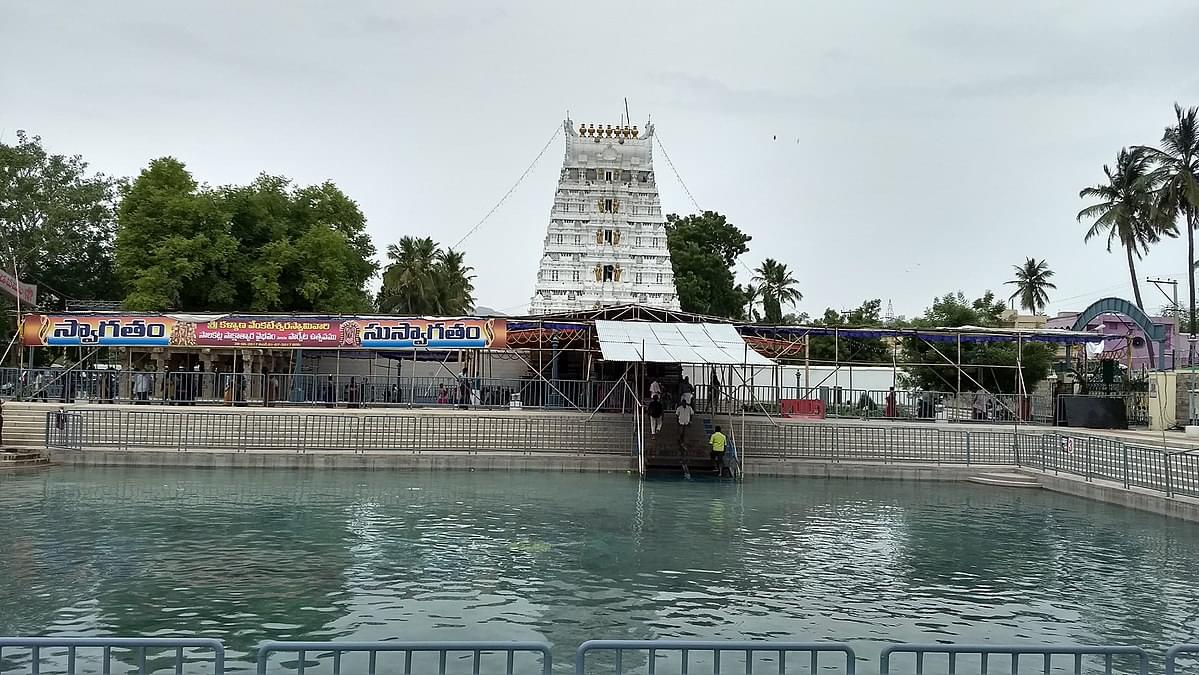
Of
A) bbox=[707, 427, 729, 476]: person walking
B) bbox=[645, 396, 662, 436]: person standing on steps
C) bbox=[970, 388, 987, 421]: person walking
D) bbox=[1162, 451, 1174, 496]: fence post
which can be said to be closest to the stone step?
bbox=[645, 396, 662, 436]: person standing on steps

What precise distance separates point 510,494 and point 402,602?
7863 millimetres

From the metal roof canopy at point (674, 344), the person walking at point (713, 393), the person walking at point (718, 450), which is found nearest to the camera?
the person walking at point (718, 450)

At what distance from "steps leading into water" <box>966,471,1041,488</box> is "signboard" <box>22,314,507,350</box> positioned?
13.3 m

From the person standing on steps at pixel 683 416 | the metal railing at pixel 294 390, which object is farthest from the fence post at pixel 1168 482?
the metal railing at pixel 294 390

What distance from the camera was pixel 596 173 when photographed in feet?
179

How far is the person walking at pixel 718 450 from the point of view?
1973cm

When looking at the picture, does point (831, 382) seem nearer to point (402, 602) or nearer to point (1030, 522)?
point (1030, 522)

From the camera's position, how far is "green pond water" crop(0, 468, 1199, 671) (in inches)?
322

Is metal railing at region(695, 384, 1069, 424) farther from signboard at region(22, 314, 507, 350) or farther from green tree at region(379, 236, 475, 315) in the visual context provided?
green tree at region(379, 236, 475, 315)

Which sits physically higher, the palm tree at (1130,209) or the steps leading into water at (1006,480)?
the palm tree at (1130,209)

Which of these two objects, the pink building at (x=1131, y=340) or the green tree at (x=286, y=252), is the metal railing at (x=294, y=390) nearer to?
the green tree at (x=286, y=252)

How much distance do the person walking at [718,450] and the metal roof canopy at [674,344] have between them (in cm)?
174

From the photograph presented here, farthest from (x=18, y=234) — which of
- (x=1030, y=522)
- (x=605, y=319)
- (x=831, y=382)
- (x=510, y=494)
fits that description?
(x=1030, y=522)

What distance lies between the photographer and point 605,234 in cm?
5175
